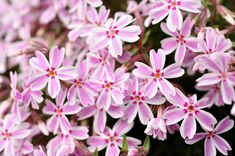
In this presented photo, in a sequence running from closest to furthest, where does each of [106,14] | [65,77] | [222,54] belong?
[222,54]
[65,77]
[106,14]

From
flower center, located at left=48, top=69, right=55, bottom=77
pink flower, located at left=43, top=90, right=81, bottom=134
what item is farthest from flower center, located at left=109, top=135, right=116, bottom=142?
flower center, located at left=48, top=69, right=55, bottom=77

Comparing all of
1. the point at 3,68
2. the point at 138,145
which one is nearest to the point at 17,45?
the point at 3,68

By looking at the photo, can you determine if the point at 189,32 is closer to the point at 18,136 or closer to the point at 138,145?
the point at 138,145

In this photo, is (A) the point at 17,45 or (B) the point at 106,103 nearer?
(B) the point at 106,103

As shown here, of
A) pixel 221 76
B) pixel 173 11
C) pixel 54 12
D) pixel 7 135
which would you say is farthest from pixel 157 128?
pixel 54 12

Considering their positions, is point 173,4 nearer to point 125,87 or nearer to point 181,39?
point 181,39

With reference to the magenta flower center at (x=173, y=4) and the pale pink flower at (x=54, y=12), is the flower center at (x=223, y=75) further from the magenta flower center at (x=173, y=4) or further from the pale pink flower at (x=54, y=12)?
the pale pink flower at (x=54, y=12)

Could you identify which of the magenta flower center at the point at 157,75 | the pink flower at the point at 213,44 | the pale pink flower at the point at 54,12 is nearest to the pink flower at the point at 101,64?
the magenta flower center at the point at 157,75
